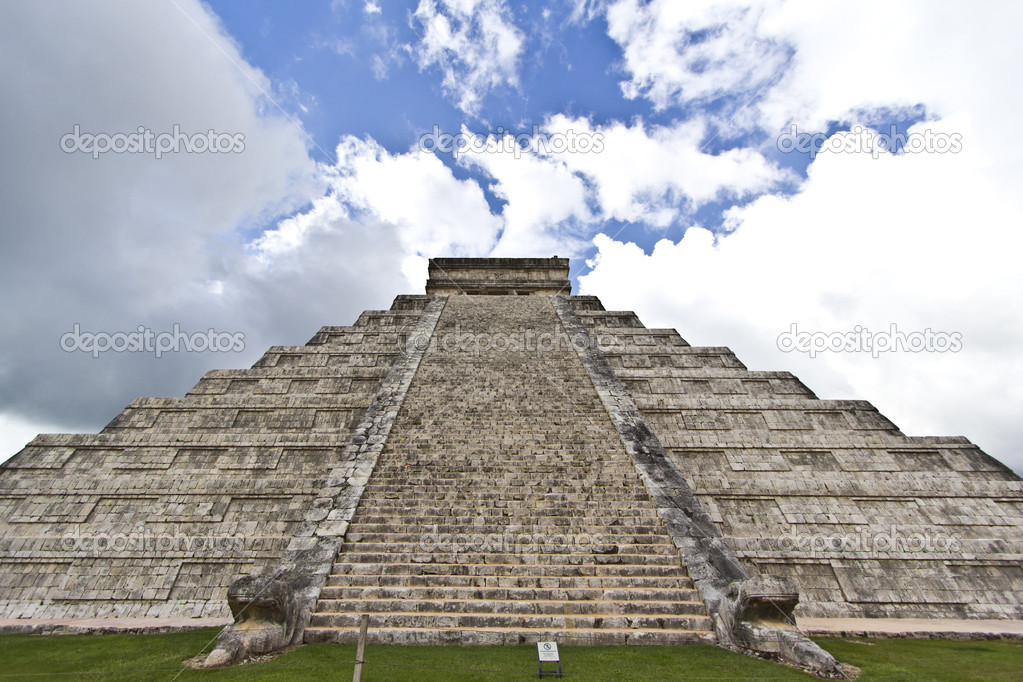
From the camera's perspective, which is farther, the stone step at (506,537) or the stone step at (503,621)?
the stone step at (506,537)

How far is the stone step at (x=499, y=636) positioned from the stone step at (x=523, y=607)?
0.87 ft

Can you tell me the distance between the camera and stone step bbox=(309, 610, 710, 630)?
4.96m

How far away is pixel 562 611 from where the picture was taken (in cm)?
517

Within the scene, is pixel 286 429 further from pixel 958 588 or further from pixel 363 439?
pixel 958 588

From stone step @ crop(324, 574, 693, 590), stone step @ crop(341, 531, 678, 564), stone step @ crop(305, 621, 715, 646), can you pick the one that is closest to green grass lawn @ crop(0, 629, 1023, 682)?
stone step @ crop(305, 621, 715, 646)

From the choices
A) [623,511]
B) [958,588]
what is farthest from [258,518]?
[958,588]

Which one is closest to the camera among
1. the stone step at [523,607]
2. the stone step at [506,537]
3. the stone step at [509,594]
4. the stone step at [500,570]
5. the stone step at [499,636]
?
the stone step at [499,636]

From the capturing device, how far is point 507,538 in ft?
20.1

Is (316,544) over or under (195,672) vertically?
over

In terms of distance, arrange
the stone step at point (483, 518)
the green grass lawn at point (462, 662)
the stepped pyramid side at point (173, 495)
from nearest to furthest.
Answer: the green grass lawn at point (462, 662) < the stone step at point (483, 518) < the stepped pyramid side at point (173, 495)

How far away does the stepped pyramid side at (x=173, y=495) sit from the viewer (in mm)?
6785

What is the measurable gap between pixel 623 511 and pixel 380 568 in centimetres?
332

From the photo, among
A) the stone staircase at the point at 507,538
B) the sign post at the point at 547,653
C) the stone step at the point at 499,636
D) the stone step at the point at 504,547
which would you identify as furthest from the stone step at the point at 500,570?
the sign post at the point at 547,653

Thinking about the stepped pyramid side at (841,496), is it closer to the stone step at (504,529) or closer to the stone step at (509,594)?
the stone step at (504,529)
